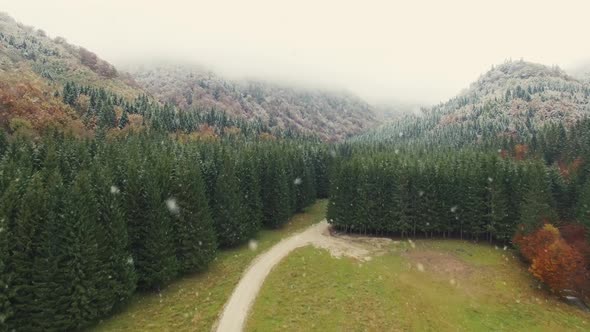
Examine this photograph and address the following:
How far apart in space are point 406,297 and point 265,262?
2135cm

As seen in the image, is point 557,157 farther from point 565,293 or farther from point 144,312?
point 144,312

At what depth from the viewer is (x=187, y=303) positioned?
44.6 meters

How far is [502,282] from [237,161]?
51.9 metres

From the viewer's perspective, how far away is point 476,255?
67000 mm

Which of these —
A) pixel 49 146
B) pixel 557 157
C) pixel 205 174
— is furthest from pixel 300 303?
pixel 557 157

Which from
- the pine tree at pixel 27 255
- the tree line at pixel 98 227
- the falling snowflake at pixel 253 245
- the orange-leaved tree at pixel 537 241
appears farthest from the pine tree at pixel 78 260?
the orange-leaved tree at pixel 537 241

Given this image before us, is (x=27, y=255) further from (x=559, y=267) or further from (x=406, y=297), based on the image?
(x=559, y=267)

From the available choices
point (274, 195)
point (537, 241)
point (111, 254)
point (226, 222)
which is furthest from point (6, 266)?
point (537, 241)

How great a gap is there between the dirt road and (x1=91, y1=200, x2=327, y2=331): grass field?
1140 mm

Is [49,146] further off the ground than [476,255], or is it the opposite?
[49,146]

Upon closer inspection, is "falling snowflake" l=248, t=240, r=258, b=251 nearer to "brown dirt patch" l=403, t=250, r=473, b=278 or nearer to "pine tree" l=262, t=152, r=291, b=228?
"pine tree" l=262, t=152, r=291, b=228

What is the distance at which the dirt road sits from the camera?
4122 centimetres

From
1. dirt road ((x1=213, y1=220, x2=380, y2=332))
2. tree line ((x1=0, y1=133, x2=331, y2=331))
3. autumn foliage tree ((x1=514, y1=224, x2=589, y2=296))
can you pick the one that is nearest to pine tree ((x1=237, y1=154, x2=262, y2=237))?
tree line ((x1=0, y1=133, x2=331, y2=331))

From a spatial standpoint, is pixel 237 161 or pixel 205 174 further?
pixel 237 161
